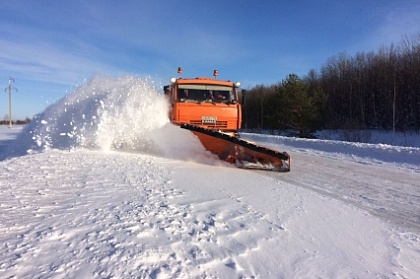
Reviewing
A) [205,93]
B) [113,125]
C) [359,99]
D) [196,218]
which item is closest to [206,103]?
[205,93]

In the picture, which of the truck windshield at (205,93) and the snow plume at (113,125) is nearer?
the snow plume at (113,125)

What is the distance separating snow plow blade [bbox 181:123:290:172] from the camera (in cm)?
670

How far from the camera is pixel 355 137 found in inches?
882

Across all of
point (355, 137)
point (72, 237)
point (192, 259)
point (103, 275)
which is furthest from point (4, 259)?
point (355, 137)

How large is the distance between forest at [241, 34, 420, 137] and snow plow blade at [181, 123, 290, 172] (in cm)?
1845

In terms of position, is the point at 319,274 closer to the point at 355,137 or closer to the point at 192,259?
the point at 192,259

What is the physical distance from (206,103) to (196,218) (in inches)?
214

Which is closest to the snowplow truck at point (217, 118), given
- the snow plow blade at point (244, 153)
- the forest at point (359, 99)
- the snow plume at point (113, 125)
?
the snow plow blade at point (244, 153)

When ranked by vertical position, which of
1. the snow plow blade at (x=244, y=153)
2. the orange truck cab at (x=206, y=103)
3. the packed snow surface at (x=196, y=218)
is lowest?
the packed snow surface at (x=196, y=218)

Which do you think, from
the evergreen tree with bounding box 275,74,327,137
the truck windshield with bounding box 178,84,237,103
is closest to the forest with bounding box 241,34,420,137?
the evergreen tree with bounding box 275,74,327,137

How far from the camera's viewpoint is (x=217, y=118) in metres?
8.30

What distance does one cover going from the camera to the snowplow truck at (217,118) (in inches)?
268

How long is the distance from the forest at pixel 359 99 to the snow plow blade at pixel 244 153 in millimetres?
18451

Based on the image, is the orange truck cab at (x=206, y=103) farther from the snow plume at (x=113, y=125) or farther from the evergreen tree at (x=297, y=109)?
the evergreen tree at (x=297, y=109)
